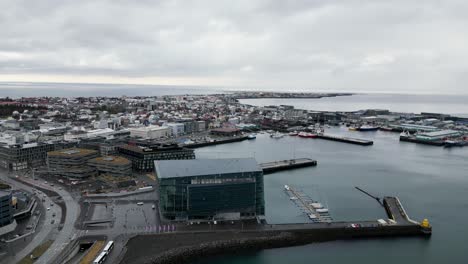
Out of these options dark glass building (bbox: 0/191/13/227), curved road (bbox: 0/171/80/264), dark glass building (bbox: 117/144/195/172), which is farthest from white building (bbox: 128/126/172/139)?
dark glass building (bbox: 0/191/13/227)

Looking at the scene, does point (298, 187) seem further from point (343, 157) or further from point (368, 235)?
point (343, 157)

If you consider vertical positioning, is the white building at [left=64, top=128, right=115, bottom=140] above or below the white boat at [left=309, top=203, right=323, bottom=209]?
above

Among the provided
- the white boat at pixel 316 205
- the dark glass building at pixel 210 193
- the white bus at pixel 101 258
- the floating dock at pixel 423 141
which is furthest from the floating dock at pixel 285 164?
the floating dock at pixel 423 141

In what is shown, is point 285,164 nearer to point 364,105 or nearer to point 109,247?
point 109,247

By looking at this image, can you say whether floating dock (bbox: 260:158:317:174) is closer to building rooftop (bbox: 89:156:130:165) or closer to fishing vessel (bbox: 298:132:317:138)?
building rooftop (bbox: 89:156:130:165)

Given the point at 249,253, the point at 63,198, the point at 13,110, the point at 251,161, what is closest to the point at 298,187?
the point at 251,161

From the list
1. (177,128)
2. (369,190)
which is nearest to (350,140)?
(177,128)
